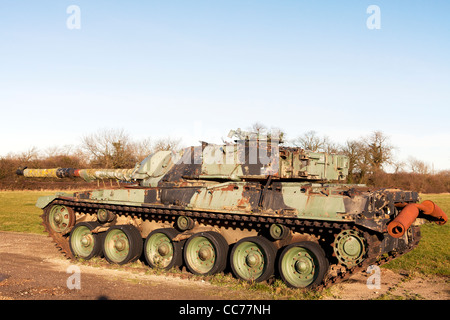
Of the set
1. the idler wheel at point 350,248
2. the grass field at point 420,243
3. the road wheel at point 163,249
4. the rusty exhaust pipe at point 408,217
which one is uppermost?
the rusty exhaust pipe at point 408,217

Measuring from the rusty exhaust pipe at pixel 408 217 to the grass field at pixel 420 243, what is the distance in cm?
198

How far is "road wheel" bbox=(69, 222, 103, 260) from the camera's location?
1424cm

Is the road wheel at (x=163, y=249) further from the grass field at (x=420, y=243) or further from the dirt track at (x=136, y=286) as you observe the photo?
the grass field at (x=420, y=243)

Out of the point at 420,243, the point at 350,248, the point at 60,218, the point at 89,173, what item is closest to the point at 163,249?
the point at 60,218

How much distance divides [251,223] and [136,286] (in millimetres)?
3242

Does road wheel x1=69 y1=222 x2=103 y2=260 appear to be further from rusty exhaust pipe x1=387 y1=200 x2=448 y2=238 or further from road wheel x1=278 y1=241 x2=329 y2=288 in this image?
rusty exhaust pipe x1=387 y1=200 x2=448 y2=238

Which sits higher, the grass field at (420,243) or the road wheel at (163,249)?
the road wheel at (163,249)

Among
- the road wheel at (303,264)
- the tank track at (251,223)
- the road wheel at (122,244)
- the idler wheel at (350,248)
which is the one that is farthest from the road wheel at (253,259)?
the road wheel at (122,244)

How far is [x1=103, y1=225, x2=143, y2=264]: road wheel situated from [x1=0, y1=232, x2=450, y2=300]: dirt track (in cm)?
55

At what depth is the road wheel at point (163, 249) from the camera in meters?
12.6

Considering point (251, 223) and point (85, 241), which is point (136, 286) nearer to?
point (251, 223)

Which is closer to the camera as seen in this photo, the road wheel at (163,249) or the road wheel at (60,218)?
the road wheel at (163,249)
